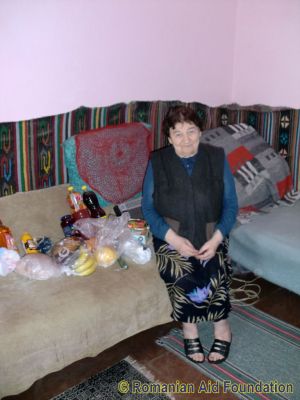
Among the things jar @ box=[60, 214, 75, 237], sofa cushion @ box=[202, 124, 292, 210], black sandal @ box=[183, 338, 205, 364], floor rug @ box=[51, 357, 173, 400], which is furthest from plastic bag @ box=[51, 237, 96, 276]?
sofa cushion @ box=[202, 124, 292, 210]

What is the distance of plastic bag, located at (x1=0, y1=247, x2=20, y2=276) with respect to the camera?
1.78 m

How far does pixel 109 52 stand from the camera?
2.34 metres

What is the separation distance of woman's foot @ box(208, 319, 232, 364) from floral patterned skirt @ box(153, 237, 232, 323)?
54mm

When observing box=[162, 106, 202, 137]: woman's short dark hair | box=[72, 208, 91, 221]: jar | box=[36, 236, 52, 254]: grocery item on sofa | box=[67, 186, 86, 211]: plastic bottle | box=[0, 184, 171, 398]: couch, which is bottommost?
box=[0, 184, 171, 398]: couch

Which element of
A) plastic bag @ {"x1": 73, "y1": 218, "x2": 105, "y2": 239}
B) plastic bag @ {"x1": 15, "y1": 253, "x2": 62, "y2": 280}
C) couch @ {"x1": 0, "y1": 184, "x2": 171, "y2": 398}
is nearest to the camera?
couch @ {"x1": 0, "y1": 184, "x2": 171, "y2": 398}

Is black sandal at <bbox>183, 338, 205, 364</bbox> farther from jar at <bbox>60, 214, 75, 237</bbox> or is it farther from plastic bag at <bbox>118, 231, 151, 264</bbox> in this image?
jar at <bbox>60, 214, 75, 237</bbox>

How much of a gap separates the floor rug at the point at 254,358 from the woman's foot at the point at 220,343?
3 centimetres

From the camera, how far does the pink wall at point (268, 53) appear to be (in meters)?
2.68

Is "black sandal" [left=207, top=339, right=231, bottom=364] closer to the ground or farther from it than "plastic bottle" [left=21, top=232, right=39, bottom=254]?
closer to the ground

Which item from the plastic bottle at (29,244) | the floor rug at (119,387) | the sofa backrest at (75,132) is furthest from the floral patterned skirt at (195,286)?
the sofa backrest at (75,132)

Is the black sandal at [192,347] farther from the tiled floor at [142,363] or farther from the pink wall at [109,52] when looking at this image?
the pink wall at [109,52]

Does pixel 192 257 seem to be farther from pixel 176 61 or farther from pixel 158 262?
pixel 176 61

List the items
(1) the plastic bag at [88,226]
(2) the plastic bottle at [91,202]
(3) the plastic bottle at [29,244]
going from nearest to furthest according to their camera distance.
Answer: (3) the plastic bottle at [29,244], (1) the plastic bag at [88,226], (2) the plastic bottle at [91,202]

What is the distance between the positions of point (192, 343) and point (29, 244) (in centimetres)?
86
